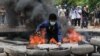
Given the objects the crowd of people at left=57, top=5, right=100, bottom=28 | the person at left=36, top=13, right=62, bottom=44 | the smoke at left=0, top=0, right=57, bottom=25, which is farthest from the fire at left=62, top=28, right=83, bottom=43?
the crowd of people at left=57, top=5, right=100, bottom=28

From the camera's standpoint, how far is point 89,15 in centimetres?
2736

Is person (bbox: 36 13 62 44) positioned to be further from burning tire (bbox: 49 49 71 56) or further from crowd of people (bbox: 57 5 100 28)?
crowd of people (bbox: 57 5 100 28)

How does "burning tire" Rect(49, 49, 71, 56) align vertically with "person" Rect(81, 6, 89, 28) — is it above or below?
below

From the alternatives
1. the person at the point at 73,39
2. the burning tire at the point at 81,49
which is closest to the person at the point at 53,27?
the burning tire at the point at 81,49

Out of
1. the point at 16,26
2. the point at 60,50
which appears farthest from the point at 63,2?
the point at 60,50

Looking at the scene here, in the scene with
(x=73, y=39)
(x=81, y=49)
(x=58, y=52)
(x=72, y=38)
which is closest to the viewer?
(x=58, y=52)

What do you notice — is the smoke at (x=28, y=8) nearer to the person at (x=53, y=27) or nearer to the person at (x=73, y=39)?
the person at (x=73, y=39)

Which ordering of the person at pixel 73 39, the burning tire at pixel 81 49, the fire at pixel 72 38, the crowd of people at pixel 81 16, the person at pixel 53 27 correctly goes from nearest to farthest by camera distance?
the burning tire at pixel 81 49
the person at pixel 53 27
the person at pixel 73 39
the fire at pixel 72 38
the crowd of people at pixel 81 16

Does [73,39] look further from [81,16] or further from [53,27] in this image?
[81,16]

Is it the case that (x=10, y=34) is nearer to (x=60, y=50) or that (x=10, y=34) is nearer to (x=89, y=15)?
(x=60, y=50)

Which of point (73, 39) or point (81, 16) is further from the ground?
point (81, 16)

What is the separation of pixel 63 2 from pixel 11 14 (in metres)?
18.1

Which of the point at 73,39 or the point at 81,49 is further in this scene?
the point at 73,39

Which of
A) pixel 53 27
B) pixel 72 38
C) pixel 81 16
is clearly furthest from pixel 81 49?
pixel 81 16
